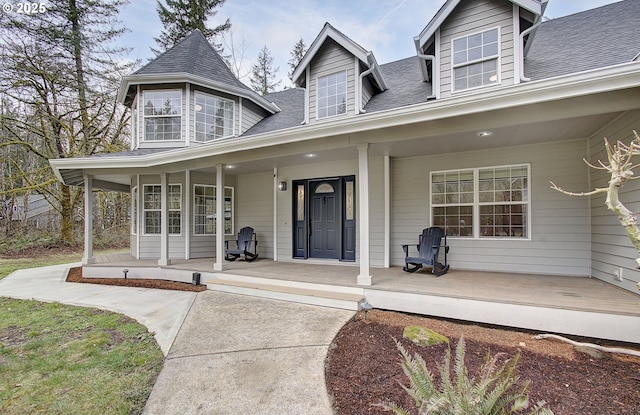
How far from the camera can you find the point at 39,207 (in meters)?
18.1

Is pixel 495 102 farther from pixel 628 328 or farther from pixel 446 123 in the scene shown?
pixel 628 328

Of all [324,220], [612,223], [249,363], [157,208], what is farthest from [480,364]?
[157,208]

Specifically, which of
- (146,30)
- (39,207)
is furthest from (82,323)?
(39,207)

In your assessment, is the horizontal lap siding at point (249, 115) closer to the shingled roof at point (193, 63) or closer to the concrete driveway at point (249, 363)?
Answer: the shingled roof at point (193, 63)

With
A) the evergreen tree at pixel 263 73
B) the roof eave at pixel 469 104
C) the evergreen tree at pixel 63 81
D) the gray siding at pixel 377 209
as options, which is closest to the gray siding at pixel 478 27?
the gray siding at pixel 377 209

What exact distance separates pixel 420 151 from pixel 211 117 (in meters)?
5.73

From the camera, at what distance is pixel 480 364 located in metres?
2.68

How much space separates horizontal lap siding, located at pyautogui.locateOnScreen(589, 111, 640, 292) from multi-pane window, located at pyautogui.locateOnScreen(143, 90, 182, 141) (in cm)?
862

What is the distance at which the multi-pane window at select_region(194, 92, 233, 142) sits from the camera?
8133 mm

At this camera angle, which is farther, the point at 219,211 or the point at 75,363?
the point at 219,211

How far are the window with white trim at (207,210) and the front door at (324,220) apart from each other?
2.46 metres

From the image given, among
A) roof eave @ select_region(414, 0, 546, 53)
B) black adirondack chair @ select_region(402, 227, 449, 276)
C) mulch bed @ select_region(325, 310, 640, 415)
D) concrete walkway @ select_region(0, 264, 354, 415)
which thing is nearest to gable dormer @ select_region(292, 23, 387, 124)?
roof eave @ select_region(414, 0, 546, 53)

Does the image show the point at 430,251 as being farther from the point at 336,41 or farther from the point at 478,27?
the point at 336,41

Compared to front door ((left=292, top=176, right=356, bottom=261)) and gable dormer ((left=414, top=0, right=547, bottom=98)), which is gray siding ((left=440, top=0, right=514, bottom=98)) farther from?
front door ((left=292, top=176, right=356, bottom=261))
